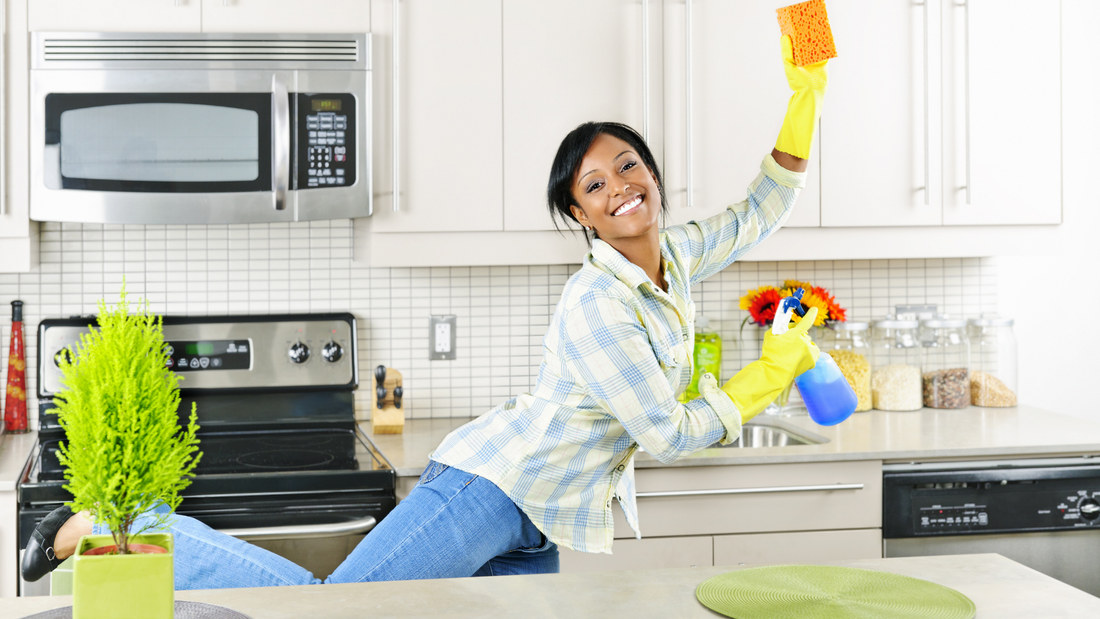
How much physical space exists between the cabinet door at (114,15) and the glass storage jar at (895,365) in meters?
2.02

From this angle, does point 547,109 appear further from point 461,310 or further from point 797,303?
point 797,303

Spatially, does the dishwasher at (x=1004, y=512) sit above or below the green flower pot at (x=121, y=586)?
below

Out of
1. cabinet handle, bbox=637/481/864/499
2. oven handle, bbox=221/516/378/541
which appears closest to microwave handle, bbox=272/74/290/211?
oven handle, bbox=221/516/378/541

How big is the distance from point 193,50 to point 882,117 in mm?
1747

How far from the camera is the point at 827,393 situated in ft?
5.01

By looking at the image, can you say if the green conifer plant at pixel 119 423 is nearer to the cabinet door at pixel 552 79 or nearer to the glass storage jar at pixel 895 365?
the cabinet door at pixel 552 79

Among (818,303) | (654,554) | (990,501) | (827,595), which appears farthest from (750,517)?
(827,595)

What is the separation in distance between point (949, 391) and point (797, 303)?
1449 mm

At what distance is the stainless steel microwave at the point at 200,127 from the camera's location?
218 cm

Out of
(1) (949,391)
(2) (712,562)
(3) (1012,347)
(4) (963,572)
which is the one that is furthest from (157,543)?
(3) (1012,347)

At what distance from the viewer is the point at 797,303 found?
1.54 metres

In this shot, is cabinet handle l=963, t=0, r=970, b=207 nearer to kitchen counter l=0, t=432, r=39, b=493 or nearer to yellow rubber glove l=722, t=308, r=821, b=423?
yellow rubber glove l=722, t=308, r=821, b=423

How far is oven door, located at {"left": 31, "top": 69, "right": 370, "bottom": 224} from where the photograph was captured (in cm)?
218

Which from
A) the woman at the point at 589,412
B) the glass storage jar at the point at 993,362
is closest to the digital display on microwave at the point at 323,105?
the woman at the point at 589,412
